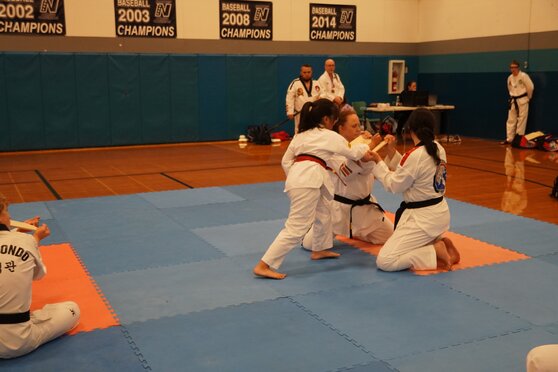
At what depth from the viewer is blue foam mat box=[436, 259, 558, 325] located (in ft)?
16.3

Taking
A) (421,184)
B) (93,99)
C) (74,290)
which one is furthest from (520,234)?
(93,99)

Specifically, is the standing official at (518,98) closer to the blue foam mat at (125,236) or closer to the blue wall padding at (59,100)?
the blue foam mat at (125,236)

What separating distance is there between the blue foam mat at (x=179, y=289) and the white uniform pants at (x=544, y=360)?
2880mm

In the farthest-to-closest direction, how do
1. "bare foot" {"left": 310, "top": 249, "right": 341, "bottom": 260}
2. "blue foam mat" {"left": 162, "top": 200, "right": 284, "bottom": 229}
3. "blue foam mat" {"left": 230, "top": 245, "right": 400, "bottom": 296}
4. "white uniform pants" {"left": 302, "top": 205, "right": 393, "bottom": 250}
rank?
"blue foam mat" {"left": 162, "top": 200, "right": 284, "bottom": 229}, "white uniform pants" {"left": 302, "top": 205, "right": 393, "bottom": 250}, "bare foot" {"left": 310, "top": 249, "right": 341, "bottom": 260}, "blue foam mat" {"left": 230, "top": 245, "right": 400, "bottom": 296}


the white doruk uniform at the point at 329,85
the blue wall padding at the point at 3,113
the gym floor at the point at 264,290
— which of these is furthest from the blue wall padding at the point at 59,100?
the white doruk uniform at the point at 329,85

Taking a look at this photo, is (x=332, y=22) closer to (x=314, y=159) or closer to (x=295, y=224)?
(x=314, y=159)

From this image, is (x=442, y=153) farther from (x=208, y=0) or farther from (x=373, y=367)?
(x=208, y=0)

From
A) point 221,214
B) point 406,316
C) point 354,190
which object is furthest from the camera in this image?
point 221,214

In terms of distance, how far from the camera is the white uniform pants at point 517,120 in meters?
16.6

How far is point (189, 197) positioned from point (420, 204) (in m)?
4.86

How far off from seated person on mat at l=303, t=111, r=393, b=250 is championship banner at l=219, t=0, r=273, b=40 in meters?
12.4

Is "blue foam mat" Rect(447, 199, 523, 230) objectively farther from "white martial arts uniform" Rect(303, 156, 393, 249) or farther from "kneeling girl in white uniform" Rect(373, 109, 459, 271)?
"kneeling girl in white uniform" Rect(373, 109, 459, 271)

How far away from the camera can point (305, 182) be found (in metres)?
5.76

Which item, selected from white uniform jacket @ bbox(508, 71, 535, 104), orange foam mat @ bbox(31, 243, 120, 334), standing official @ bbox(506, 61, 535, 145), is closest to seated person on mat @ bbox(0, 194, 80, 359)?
orange foam mat @ bbox(31, 243, 120, 334)
